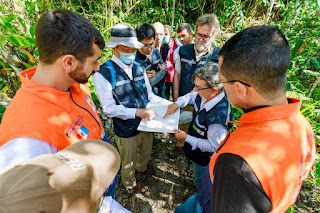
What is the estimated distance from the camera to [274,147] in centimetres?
85

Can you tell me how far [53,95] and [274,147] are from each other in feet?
4.46

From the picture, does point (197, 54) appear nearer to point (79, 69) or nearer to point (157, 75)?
point (157, 75)

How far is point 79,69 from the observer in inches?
48.9

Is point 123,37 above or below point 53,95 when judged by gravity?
above

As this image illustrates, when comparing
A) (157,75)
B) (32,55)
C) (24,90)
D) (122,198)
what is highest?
(24,90)

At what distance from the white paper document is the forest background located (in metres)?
1.73

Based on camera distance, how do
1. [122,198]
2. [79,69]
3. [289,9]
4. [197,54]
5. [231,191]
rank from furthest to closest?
1. [289,9]
2. [197,54]
3. [122,198]
4. [79,69]
5. [231,191]

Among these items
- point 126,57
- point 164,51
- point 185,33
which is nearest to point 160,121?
point 126,57

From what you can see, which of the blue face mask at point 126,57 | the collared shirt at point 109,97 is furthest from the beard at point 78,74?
the blue face mask at point 126,57

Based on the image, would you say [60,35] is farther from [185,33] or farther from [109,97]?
[185,33]

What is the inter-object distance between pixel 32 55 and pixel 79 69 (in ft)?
7.44

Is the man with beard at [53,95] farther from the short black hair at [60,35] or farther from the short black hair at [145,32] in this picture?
the short black hair at [145,32]

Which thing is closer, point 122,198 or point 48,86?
point 48,86

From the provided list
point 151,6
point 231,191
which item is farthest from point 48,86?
point 151,6
